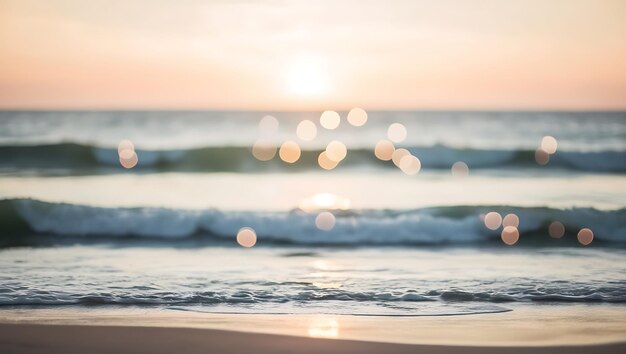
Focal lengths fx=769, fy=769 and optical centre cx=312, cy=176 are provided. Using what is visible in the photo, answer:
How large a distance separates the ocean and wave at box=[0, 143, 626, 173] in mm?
56

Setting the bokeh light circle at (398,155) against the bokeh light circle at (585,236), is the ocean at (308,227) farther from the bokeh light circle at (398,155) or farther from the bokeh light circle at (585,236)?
the bokeh light circle at (398,155)

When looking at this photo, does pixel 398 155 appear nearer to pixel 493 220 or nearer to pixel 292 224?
pixel 493 220

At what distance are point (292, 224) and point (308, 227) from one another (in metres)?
0.25

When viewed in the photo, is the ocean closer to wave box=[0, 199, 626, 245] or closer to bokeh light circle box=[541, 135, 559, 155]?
wave box=[0, 199, 626, 245]

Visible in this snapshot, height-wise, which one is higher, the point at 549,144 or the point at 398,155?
the point at 549,144

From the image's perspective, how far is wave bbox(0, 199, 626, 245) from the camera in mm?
9492

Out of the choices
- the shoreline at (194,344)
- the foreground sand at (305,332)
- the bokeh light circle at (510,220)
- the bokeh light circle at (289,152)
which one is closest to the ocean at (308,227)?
the bokeh light circle at (510,220)

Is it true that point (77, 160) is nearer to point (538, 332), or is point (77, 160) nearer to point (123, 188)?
point (123, 188)

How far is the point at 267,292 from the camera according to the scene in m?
6.28

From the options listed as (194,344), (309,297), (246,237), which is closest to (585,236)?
(246,237)

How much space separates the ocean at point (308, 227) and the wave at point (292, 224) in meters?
0.03

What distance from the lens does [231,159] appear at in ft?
58.0

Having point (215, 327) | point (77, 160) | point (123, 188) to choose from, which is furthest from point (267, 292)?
point (77, 160)

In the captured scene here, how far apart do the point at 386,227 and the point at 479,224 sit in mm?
1314
